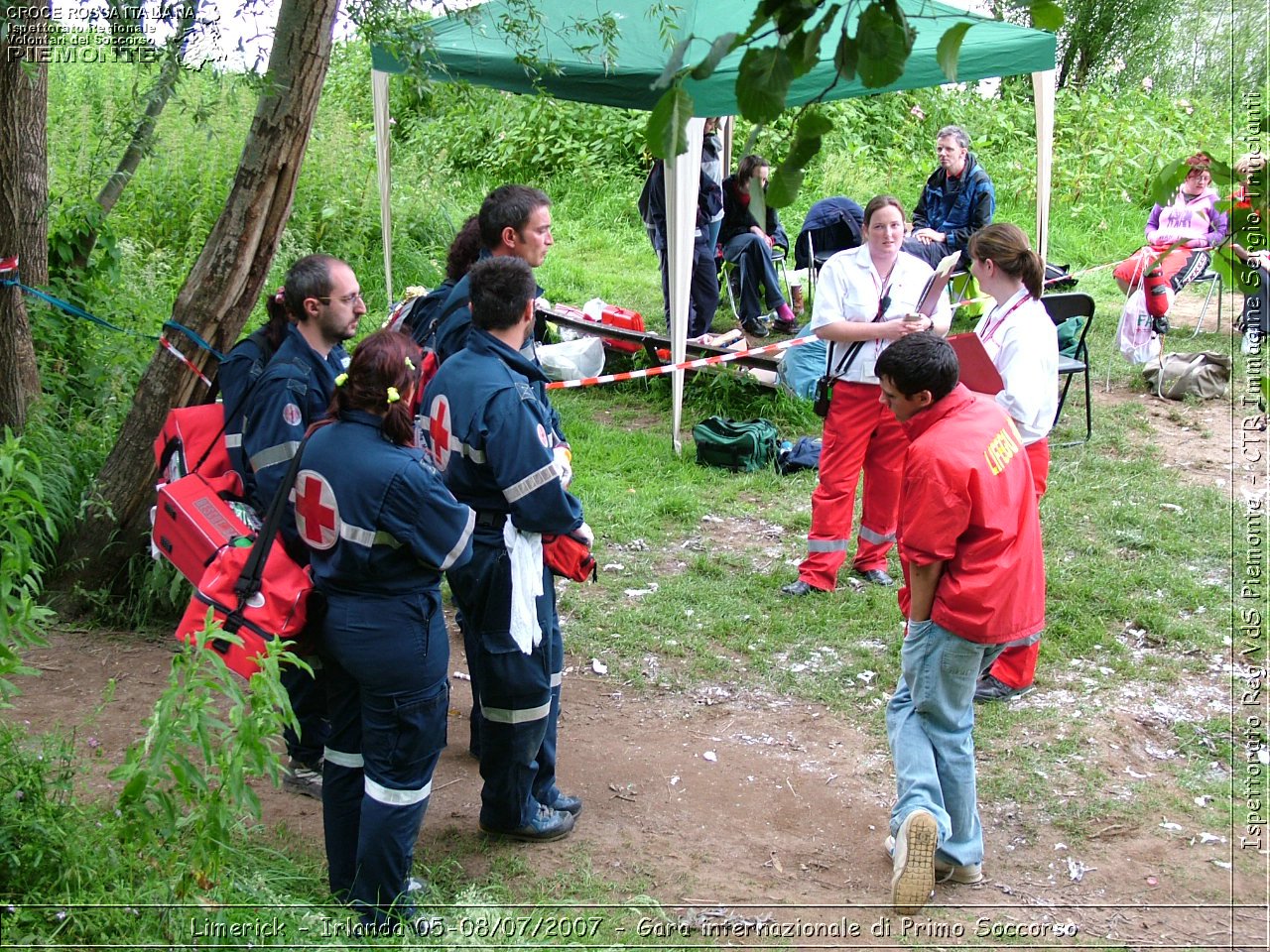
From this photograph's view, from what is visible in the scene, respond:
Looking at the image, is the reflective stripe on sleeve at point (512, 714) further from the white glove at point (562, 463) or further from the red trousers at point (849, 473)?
the red trousers at point (849, 473)

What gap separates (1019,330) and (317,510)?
9.98ft

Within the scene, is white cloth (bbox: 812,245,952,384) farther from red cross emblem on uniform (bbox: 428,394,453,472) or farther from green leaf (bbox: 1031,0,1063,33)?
green leaf (bbox: 1031,0,1063,33)

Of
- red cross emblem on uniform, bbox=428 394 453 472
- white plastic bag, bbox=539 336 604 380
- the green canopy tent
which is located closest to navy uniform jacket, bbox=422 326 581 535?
red cross emblem on uniform, bbox=428 394 453 472

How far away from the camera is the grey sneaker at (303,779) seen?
4.32 m

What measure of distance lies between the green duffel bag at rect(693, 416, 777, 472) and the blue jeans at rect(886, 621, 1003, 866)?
4202mm

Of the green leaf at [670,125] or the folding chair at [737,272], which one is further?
the folding chair at [737,272]

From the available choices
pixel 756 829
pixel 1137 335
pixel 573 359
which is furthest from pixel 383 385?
pixel 1137 335

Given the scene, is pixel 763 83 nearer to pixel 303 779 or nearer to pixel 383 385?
pixel 383 385

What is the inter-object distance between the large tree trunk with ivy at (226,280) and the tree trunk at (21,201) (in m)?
0.60

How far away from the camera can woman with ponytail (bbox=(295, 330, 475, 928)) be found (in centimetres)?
313

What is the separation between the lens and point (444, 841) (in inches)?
159

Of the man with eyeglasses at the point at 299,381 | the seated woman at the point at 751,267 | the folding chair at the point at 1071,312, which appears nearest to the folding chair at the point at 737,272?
the seated woman at the point at 751,267

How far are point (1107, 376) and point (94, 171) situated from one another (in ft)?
25.7

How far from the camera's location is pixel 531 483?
3568 mm
